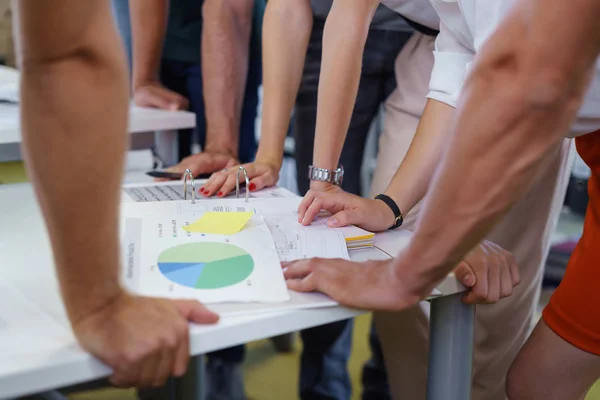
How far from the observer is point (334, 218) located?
891 millimetres

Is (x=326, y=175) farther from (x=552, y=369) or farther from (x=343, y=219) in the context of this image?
(x=552, y=369)

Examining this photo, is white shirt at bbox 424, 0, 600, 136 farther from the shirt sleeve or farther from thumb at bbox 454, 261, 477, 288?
thumb at bbox 454, 261, 477, 288

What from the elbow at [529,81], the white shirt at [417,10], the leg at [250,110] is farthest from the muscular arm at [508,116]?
the leg at [250,110]

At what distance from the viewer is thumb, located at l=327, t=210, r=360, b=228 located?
0.89 metres

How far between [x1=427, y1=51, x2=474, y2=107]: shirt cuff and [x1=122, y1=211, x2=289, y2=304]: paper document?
38cm

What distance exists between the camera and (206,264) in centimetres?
73

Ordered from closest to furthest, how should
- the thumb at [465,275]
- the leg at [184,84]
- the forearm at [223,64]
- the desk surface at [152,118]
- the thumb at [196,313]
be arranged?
1. the thumb at [196,313]
2. the thumb at [465,275]
3. the desk surface at [152,118]
4. the forearm at [223,64]
5. the leg at [184,84]

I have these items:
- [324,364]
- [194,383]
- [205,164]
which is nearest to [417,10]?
[205,164]

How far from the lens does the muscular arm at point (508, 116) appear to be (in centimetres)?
49

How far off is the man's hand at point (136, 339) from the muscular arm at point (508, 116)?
10.7 inches

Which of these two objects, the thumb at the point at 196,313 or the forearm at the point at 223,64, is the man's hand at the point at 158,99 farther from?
the thumb at the point at 196,313

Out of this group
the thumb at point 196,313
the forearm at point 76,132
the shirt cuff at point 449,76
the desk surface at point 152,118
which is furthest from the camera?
the desk surface at point 152,118

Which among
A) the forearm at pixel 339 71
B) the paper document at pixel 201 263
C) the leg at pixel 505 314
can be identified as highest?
the forearm at pixel 339 71

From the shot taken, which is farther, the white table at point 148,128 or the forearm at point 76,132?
the white table at point 148,128
